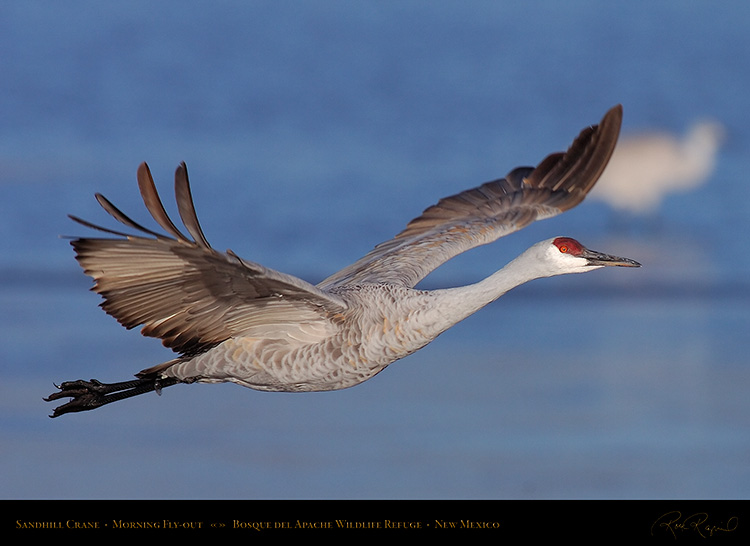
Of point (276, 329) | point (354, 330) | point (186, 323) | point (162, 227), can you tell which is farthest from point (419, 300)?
point (162, 227)

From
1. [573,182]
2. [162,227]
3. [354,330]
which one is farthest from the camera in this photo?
[573,182]

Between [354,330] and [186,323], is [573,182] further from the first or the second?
[186,323]

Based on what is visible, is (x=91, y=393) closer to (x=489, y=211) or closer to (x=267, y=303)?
(x=267, y=303)

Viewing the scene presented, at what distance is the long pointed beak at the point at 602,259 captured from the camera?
9.39 meters

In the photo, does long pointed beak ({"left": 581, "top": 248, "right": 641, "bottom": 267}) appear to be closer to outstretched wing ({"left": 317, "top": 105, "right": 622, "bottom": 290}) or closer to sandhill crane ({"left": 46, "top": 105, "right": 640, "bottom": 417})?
sandhill crane ({"left": 46, "top": 105, "right": 640, "bottom": 417})

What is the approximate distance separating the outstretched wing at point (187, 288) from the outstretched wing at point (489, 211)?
66.6 inches

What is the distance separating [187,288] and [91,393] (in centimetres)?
272

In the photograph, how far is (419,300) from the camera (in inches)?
367

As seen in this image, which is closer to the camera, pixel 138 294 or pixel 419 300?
pixel 138 294

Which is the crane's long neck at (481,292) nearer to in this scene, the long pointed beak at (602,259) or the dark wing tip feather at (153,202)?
the long pointed beak at (602,259)

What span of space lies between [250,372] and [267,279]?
1.51 metres

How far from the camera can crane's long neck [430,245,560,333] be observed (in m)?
9.12

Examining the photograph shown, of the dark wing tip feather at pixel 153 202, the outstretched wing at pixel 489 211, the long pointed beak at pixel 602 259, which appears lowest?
the long pointed beak at pixel 602 259

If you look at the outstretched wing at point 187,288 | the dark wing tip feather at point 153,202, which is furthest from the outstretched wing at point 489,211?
the dark wing tip feather at point 153,202
